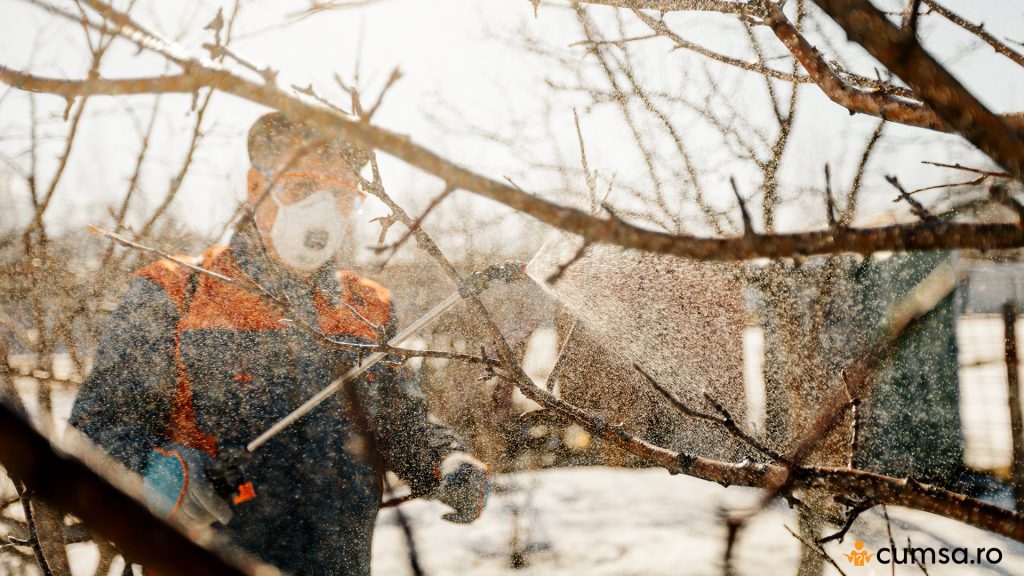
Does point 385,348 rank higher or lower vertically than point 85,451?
higher

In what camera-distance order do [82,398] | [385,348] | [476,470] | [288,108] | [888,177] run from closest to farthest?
[288,108], [888,177], [385,348], [82,398], [476,470]

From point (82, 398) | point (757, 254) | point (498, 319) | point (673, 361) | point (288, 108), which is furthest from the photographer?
point (498, 319)

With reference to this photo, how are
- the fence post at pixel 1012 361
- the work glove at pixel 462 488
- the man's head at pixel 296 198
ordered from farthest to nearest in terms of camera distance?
the fence post at pixel 1012 361
the work glove at pixel 462 488
the man's head at pixel 296 198

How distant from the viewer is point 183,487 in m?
2.08

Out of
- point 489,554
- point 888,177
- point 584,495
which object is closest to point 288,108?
point 888,177

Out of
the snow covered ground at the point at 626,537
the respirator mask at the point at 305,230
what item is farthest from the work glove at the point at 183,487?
the snow covered ground at the point at 626,537

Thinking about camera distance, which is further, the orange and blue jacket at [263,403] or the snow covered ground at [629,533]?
the snow covered ground at [629,533]

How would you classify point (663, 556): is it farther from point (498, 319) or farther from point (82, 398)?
point (82, 398)

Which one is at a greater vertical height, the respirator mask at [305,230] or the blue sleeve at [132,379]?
the respirator mask at [305,230]

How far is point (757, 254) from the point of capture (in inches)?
28.4

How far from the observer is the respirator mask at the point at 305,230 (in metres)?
2.62

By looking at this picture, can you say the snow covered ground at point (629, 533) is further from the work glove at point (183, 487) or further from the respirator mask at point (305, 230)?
the respirator mask at point (305, 230)

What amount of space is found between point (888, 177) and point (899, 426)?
6.33 m

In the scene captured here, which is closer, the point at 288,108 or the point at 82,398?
the point at 288,108
